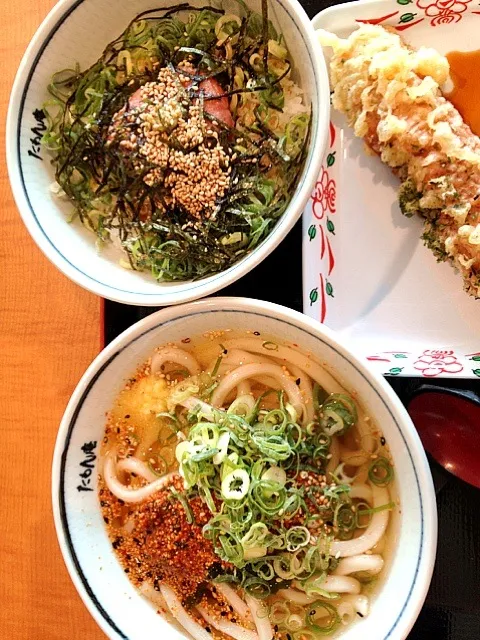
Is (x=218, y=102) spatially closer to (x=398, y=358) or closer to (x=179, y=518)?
(x=398, y=358)

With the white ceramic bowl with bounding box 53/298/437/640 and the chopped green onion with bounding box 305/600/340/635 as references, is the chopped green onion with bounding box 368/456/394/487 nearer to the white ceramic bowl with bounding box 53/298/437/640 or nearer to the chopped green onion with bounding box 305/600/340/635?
the white ceramic bowl with bounding box 53/298/437/640

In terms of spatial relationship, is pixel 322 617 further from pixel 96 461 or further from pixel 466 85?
pixel 466 85

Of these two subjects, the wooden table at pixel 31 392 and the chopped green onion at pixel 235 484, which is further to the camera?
the wooden table at pixel 31 392

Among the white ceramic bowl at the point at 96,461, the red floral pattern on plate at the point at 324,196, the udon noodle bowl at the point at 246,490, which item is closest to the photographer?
the white ceramic bowl at the point at 96,461

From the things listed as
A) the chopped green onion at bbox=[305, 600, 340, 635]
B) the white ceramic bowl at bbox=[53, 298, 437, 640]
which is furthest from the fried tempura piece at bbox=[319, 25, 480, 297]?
the chopped green onion at bbox=[305, 600, 340, 635]

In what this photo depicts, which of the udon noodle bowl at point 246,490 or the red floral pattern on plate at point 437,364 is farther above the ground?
the red floral pattern on plate at point 437,364

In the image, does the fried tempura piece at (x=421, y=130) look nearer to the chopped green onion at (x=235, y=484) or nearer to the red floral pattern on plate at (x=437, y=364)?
the red floral pattern on plate at (x=437, y=364)

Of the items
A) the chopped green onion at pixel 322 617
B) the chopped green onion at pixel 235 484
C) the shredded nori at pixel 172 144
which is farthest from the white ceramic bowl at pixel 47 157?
the chopped green onion at pixel 322 617
